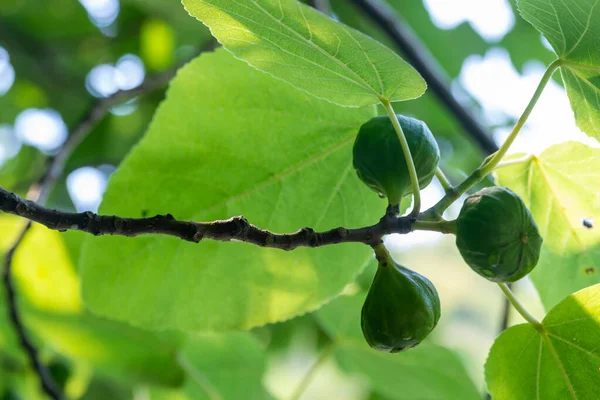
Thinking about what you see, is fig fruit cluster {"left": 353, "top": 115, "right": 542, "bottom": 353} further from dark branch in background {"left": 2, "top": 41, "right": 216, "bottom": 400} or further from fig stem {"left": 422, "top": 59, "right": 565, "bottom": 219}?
dark branch in background {"left": 2, "top": 41, "right": 216, "bottom": 400}

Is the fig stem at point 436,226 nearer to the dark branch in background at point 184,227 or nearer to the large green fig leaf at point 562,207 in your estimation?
the dark branch in background at point 184,227

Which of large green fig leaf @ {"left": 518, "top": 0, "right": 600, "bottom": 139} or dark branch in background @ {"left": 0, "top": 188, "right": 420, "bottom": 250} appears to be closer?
dark branch in background @ {"left": 0, "top": 188, "right": 420, "bottom": 250}

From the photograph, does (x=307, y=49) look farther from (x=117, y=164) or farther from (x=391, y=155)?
(x=117, y=164)

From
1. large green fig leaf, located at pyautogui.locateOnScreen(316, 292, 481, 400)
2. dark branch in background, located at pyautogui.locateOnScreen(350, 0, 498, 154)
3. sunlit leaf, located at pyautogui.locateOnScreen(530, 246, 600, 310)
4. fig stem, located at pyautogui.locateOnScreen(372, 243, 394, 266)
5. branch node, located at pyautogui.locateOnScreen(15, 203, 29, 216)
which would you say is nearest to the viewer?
branch node, located at pyautogui.locateOnScreen(15, 203, 29, 216)

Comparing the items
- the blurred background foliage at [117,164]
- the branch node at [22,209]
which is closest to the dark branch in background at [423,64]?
the blurred background foliage at [117,164]

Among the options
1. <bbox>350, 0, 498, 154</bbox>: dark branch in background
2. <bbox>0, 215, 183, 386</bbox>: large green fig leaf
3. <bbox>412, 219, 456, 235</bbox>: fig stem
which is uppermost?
<bbox>412, 219, 456, 235</bbox>: fig stem

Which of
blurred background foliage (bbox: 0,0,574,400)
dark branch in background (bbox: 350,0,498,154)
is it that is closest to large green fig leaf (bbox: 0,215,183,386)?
blurred background foliage (bbox: 0,0,574,400)

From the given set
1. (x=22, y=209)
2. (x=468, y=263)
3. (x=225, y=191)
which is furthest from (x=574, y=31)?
(x=22, y=209)
